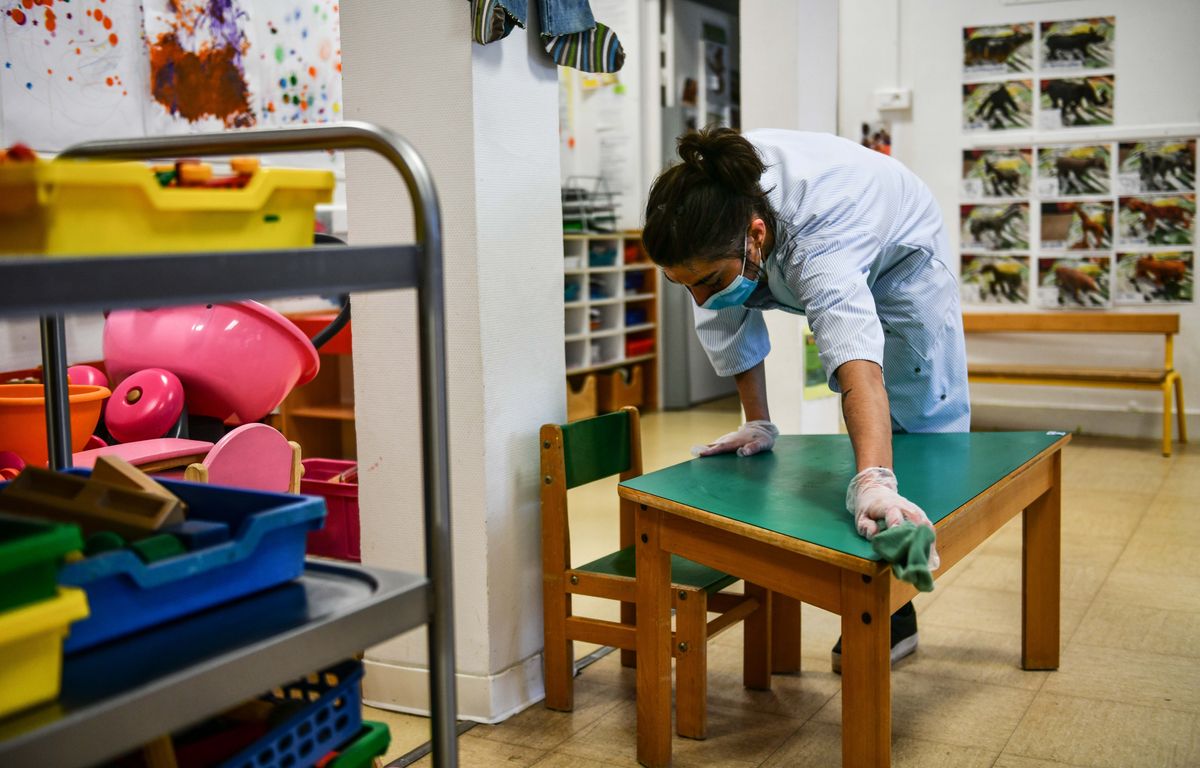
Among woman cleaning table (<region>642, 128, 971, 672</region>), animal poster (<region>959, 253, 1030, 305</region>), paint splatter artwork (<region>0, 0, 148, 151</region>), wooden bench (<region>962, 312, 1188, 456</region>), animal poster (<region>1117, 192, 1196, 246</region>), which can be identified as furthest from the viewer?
animal poster (<region>959, 253, 1030, 305</region>)

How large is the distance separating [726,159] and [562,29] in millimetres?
549

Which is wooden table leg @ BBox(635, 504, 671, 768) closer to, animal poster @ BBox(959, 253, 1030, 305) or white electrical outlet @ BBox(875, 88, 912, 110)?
animal poster @ BBox(959, 253, 1030, 305)

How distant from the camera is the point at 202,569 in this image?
Answer: 1053 millimetres

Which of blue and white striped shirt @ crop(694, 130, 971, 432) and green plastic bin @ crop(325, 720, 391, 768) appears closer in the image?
green plastic bin @ crop(325, 720, 391, 768)

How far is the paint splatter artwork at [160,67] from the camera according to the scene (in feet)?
11.5

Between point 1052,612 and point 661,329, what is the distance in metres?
4.25

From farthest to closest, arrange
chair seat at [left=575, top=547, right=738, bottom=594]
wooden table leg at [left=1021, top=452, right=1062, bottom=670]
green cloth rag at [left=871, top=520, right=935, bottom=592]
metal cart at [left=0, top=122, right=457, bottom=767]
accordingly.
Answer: wooden table leg at [left=1021, top=452, right=1062, bottom=670], chair seat at [left=575, top=547, right=738, bottom=594], green cloth rag at [left=871, top=520, right=935, bottom=592], metal cart at [left=0, top=122, right=457, bottom=767]

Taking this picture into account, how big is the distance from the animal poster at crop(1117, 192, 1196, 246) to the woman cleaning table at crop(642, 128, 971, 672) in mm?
3427

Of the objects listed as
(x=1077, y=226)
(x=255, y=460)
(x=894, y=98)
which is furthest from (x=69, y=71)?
→ (x=1077, y=226)

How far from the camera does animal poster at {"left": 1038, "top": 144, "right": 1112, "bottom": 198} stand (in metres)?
5.67

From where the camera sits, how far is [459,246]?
7.56ft

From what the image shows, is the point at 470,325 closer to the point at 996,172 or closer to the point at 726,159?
the point at 726,159

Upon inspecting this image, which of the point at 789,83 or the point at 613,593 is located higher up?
the point at 789,83

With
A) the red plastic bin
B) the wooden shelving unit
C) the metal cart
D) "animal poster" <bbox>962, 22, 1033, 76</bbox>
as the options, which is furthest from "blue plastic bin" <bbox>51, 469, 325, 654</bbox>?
"animal poster" <bbox>962, 22, 1033, 76</bbox>
